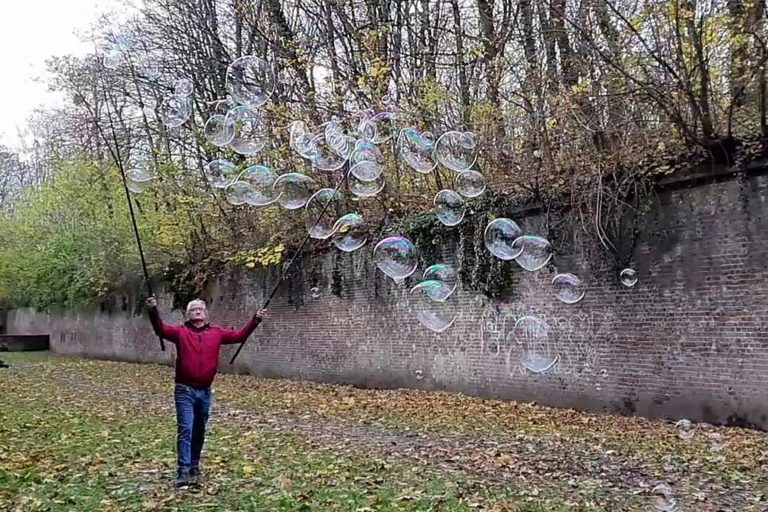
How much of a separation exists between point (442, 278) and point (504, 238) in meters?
2.01

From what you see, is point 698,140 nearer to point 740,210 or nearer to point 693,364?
point 740,210

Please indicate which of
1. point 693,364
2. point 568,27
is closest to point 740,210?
point 693,364

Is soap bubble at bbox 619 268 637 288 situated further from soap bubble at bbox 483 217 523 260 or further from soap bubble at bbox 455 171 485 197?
soap bubble at bbox 455 171 485 197

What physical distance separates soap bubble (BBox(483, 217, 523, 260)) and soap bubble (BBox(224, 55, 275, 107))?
3959 mm

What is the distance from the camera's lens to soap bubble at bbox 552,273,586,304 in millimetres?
10656

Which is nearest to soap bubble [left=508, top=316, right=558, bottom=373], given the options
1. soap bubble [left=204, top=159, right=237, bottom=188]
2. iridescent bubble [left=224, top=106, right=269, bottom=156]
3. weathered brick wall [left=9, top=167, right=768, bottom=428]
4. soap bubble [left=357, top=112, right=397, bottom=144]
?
weathered brick wall [left=9, top=167, right=768, bottom=428]

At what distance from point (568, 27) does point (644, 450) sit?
22.4 ft

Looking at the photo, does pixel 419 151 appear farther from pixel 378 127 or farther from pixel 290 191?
pixel 290 191

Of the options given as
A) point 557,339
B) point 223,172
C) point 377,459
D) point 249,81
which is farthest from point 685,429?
point 223,172

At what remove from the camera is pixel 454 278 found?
12688 mm

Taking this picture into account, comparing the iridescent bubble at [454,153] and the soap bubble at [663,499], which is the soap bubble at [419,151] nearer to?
the iridescent bubble at [454,153]

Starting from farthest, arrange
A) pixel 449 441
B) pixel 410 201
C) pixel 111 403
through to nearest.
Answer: pixel 410 201, pixel 111 403, pixel 449 441

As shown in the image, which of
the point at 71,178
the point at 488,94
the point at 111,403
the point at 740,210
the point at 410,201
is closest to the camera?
the point at 740,210

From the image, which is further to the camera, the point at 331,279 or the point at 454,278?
the point at 331,279
